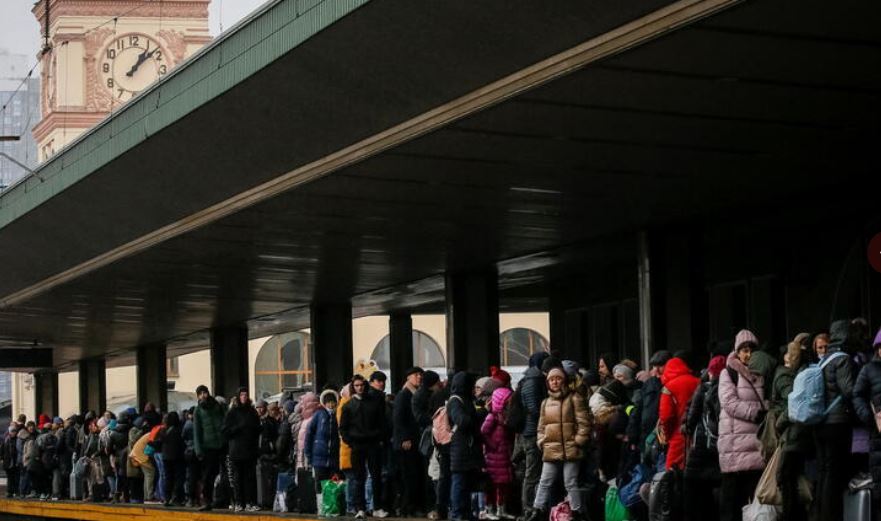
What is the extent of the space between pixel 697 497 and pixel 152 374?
40284mm

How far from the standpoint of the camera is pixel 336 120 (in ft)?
67.8

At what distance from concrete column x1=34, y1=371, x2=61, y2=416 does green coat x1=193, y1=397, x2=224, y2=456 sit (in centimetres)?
3679

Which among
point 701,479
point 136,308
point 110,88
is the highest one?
point 110,88

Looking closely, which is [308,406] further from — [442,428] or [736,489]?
[736,489]

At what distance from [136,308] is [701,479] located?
26804 millimetres

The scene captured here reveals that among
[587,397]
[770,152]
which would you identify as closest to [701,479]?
[587,397]

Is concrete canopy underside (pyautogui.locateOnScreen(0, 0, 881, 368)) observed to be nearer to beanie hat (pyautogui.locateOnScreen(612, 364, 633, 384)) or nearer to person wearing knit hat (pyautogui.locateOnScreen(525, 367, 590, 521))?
beanie hat (pyautogui.locateOnScreen(612, 364, 633, 384))

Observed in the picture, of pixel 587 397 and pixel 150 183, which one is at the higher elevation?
pixel 150 183

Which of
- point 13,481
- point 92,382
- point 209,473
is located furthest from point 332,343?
point 92,382

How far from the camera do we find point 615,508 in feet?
58.4

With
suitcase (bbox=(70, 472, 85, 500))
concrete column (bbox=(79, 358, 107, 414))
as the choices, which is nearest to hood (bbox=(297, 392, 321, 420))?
suitcase (bbox=(70, 472, 85, 500))

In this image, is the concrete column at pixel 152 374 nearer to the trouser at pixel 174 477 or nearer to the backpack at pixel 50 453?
the backpack at pixel 50 453

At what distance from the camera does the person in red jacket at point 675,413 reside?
55.2 ft

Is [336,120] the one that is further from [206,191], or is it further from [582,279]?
[582,279]
